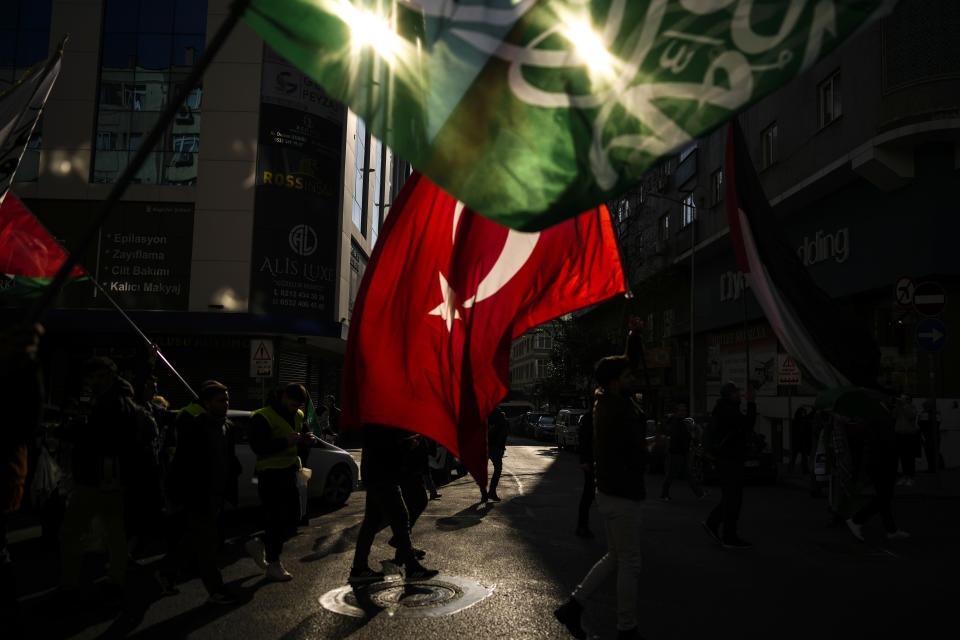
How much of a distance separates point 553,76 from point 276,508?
5.03 metres

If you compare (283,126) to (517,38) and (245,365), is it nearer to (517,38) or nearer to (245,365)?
(245,365)

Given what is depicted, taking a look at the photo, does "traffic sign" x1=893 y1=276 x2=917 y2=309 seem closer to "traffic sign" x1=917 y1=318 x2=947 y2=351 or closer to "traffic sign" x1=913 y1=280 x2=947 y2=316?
"traffic sign" x1=913 y1=280 x2=947 y2=316

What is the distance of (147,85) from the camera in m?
27.3

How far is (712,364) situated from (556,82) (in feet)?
101

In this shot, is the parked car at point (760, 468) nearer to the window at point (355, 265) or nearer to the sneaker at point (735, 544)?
the sneaker at point (735, 544)

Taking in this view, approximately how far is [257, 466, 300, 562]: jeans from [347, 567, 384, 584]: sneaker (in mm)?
683

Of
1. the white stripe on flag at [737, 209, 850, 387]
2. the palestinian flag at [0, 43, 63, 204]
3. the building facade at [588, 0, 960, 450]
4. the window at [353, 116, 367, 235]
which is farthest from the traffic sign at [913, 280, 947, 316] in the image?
the window at [353, 116, 367, 235]

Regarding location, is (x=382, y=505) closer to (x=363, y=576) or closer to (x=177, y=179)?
(x=363, y=576)

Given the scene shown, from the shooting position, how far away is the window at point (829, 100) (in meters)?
21.9

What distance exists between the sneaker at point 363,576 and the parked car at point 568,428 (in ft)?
80.5

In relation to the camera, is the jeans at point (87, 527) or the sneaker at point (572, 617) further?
the jeans at point (87, 527)

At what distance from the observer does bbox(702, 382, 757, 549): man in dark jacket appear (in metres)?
8.52

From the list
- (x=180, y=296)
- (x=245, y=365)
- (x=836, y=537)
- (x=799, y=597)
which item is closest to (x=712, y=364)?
(x=245, y=365)

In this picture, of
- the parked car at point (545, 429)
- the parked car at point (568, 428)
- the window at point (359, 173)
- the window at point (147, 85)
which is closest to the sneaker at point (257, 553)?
the window at point (147, 85)
